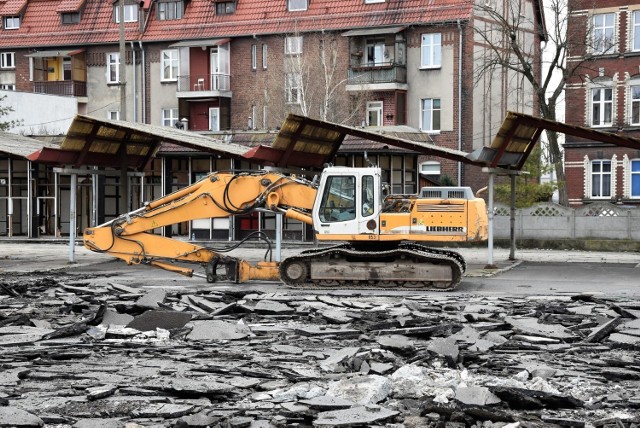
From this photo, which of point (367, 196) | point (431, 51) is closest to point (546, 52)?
point (431, 51)

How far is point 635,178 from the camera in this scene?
53.1 meters

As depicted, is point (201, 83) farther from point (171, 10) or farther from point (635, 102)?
point (635, 102)

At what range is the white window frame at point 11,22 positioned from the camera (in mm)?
68062

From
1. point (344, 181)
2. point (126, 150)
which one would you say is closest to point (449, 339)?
point (344, 181)

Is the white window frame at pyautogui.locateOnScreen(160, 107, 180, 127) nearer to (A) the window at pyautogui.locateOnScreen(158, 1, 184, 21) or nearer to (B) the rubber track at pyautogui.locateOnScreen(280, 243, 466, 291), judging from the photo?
(A) the window at pyautogui.locateOnScreen(158, 1, 184, 21)

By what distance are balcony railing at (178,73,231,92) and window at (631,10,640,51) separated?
884 inches

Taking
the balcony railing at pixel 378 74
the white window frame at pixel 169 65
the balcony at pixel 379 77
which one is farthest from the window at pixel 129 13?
the balcony at pixel 379 77

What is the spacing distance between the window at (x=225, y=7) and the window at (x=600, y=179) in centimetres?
2243

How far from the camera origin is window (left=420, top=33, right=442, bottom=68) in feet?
190

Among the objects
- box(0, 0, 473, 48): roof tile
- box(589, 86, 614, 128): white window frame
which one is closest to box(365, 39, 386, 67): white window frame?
box(0, 0, 473, 48): roof tile

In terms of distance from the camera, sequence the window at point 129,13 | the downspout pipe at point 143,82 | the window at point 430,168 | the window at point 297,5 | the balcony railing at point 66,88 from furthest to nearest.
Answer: the window at point 129,13 → the balcony railing at point 66,88 → the downspout pipe at point 143,82 → the window at point 297,5 → the window at point 430,168

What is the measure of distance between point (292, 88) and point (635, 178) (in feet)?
59.4

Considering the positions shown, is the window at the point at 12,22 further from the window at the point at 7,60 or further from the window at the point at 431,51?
the window at the point at 431,51

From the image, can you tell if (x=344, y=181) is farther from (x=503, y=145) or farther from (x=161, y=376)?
(x=161, y=376)
